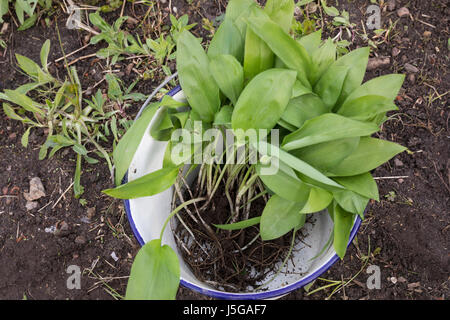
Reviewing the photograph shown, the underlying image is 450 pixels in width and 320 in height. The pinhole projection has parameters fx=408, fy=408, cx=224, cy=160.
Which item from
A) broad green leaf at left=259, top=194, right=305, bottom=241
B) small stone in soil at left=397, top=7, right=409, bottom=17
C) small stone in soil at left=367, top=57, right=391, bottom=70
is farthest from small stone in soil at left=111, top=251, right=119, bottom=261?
small stone in soil at left=397, top=7, right=409, bottom=17

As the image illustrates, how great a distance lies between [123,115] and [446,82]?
88cm

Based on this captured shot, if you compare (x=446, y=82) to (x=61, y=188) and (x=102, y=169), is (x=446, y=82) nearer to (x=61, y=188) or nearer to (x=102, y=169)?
(x=102, y=169)

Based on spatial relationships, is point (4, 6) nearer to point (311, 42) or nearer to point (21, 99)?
point (21, 99)

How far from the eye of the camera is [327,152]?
1.98ft

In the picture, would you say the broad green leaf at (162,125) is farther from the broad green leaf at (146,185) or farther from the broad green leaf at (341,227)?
the broad green leaf at (341,227)

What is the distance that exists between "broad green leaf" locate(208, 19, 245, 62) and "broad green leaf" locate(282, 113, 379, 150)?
177 mm

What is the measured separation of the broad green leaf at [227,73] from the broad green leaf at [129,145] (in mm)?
106

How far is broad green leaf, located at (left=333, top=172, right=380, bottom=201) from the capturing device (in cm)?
61

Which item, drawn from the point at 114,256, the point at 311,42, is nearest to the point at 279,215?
the point at 311,42

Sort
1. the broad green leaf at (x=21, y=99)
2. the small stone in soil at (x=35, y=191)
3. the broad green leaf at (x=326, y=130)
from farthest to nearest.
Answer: the small stone in soil at (x=35, y=191), the broad green leaf at (x=21, y=99), the broad green leaf at (x=326, y=130)

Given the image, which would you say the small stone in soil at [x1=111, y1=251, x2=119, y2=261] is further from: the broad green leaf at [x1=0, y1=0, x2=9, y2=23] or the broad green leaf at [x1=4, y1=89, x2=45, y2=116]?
the broad green leaf at [x1=0, y1=0, x2=9, y2=23]

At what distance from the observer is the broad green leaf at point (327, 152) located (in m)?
0.59

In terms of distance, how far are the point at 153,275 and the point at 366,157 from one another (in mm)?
370

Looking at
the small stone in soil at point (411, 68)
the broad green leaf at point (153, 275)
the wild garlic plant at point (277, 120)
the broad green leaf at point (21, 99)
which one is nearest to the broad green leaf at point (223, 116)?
the wild garlic plant at point (277, 120)
